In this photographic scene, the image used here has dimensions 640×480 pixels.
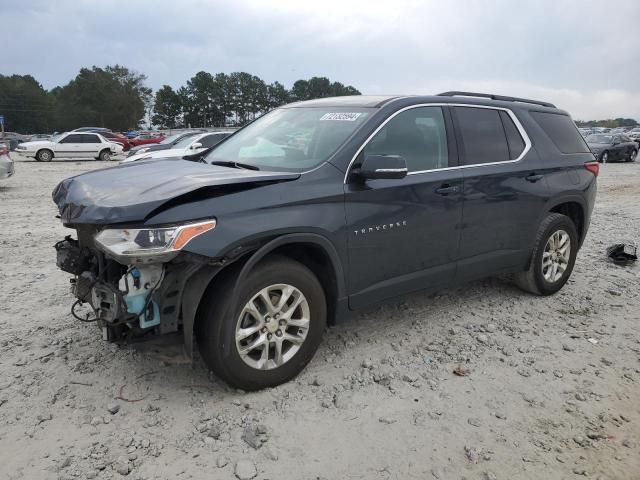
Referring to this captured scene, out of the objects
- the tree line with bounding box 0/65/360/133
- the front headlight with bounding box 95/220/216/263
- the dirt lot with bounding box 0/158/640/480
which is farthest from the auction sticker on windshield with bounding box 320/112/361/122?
the tree line with bounding box 0/65/360/133

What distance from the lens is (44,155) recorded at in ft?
81.5

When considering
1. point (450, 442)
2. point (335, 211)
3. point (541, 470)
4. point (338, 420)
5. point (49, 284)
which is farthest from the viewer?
point (49, 284)

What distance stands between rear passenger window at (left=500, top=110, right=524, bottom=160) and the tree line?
73.7 metres

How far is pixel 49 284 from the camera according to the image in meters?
5.12

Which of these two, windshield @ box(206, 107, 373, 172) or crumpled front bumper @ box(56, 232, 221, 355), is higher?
windshield @ box(206, 107, 373, 172)

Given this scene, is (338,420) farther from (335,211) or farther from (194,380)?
(335,211)

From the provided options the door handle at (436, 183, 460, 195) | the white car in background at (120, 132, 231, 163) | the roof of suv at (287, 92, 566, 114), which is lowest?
the white car in background at (120, 132, 231, 163)

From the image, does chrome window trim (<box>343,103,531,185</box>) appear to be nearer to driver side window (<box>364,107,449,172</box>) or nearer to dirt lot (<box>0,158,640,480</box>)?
driver side window (<box>364,107,449,172</box>)

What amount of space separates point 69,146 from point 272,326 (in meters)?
25.8

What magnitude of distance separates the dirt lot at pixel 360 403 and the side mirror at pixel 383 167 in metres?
1.32

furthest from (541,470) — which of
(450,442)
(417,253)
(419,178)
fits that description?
(419,178)

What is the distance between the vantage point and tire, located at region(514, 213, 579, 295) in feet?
15.8

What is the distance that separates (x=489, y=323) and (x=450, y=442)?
5.95 feet

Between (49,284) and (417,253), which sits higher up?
(417,253)
